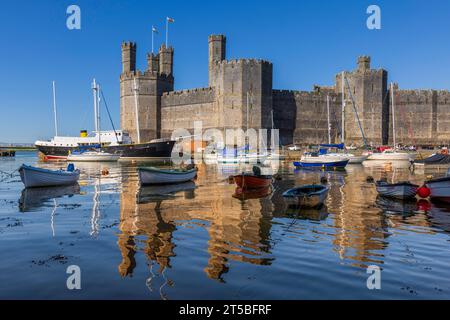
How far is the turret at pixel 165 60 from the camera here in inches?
2653

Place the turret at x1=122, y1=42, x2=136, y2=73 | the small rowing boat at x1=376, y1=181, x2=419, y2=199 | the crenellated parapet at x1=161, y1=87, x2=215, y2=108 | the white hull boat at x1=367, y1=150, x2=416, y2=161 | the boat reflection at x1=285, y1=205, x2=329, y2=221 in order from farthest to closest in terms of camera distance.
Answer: the turret at x1=122, y1=42, x2=136, y2=73 < the crenellated parapet at x1=161, y1=87, x2=215, y2=108 < the white hull boat at x1=367, y1=150, x2=416, y2=161 < the small rowing boat at x1=376, y1=181, x2=419, y2=199 < the boat reflection at x1=285, y1=205, x2=329, y2=221

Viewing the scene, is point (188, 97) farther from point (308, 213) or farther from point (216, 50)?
point (308, 213)

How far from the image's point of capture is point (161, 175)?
879 inches

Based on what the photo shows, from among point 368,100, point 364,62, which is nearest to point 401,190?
point 368,100

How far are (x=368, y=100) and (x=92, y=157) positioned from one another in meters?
37.1

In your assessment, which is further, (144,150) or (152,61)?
Result: (152,61)

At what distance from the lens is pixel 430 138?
6581cm

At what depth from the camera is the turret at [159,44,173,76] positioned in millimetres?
67375

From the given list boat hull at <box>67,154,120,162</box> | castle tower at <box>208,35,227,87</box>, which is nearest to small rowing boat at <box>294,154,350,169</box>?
boat hull at <box>67,154,120,162</box>

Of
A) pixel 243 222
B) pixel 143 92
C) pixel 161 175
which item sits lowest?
pixel 243 222

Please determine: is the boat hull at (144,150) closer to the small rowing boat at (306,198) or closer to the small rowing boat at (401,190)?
the small rowing boat at (401,190)

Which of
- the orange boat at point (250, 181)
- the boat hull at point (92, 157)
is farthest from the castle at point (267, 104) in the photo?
the orange boat at point (250, 181)

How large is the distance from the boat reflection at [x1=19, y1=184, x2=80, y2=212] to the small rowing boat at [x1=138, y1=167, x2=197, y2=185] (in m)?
3.09

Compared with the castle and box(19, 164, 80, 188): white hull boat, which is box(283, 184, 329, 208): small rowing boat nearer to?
box(19, 164, 80, 188): white hull boat
